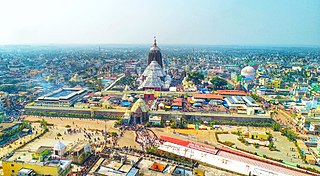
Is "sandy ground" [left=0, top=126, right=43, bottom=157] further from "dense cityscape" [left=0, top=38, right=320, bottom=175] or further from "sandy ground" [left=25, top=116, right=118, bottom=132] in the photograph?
"sandy ground" [left=25, top=116, right=118, bottom=132]

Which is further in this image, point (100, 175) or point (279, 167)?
point (279, 167)

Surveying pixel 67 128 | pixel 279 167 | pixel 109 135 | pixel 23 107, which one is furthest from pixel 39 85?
pixel 279 167

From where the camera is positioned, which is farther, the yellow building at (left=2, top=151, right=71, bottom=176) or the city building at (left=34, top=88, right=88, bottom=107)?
the city building at (left=34, top=88, right=88, bottom=107)

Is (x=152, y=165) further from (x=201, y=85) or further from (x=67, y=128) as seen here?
(x=201, y=85)

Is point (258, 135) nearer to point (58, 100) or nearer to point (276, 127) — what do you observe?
point (276, 127)

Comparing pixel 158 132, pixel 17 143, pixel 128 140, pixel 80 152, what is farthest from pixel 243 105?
pixel 17 143

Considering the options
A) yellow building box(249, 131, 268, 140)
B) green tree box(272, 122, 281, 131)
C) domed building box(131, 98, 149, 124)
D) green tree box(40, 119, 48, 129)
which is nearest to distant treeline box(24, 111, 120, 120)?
domed building box(131, 98, 149, 124)
